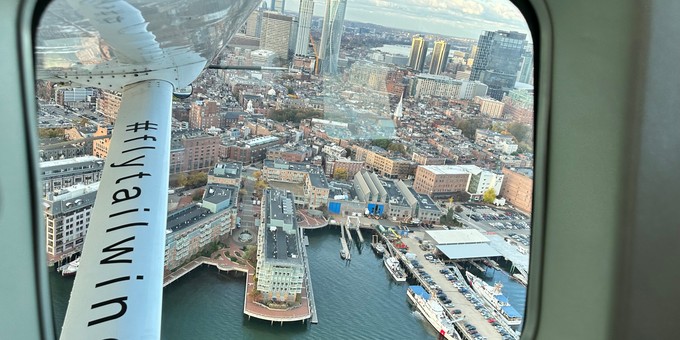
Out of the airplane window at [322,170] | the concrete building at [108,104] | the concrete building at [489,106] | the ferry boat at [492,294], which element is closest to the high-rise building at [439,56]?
the airplane window at [322,170]

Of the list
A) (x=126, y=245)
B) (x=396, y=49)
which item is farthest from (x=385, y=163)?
(x=126, y=245)

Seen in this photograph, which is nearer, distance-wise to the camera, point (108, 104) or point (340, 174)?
point (108, 104)

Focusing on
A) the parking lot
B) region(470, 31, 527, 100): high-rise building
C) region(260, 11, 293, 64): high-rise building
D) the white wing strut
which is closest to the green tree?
region(470, 31, 527, 100): high-rise building

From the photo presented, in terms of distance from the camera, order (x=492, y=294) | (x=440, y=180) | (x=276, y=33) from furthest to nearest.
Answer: (x=440, y=180) → (x=276, y=33) → (x=492, y=294)

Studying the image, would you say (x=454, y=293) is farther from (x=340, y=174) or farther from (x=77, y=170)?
(x=77, y=170)

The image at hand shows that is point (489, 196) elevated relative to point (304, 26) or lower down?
lower down

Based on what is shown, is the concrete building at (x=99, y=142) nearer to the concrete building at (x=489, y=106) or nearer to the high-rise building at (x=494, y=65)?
the high-rise building at (x=494, y=65)

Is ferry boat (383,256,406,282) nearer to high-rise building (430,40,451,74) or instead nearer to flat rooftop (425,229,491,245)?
flat rooftop (425,229,491,245)

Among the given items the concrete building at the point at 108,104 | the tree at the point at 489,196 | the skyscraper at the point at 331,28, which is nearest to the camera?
the concrete building at the point at 108,104
